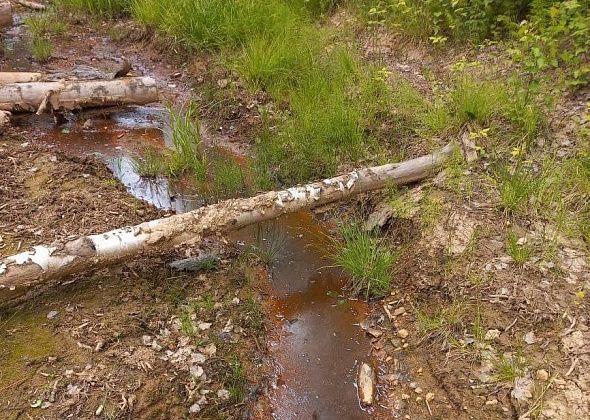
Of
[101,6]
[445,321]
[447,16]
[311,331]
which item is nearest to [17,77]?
[101,6]

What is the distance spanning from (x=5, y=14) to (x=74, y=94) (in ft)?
11.2

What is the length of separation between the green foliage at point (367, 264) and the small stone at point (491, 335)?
2.71 feet

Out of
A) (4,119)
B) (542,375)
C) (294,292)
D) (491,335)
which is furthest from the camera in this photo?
(4,119)

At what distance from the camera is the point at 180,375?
120 inches

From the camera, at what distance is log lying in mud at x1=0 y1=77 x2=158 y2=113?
5441mm

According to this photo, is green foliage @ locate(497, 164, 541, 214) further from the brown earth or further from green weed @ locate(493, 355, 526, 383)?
green weed @ locate(493, 355, 526, 383)

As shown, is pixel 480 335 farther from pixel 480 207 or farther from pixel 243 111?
pixel 243 111

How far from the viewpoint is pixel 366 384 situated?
3189mm

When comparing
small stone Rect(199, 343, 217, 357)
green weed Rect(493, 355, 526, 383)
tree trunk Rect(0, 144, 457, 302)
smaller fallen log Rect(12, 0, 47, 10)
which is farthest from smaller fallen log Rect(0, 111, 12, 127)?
green weed Rect(493, 355, 526, 383)

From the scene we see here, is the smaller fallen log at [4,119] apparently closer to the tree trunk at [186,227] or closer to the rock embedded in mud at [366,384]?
the tree trunk at [186,227]

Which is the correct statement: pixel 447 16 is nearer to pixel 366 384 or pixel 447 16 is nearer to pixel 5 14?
pixel 366 384

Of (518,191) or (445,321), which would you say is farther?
(518,191)

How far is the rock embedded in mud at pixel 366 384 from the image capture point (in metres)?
3.12

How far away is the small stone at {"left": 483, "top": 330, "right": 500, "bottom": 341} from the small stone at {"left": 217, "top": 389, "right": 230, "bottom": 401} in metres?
1.68
